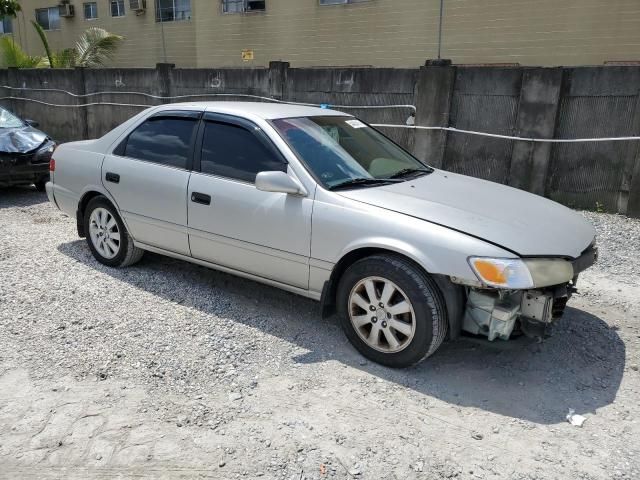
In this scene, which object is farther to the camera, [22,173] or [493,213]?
[22,173]

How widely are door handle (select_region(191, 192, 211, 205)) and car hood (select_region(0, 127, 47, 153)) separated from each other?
5051 millimetres

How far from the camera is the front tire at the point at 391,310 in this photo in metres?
3.41

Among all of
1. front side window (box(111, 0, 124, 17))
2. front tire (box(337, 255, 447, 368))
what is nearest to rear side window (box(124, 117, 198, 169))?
front tire (box(337, 255, 447, 368))

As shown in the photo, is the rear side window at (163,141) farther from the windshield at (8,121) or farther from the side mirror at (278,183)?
the windshield at (8,121)

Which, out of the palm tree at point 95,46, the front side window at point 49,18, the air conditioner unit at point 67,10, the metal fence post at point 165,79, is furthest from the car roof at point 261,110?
the front side window at point 49,18

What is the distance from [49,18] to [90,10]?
9.46 feet

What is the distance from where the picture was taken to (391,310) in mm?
3545

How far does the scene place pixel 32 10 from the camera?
2319 centimetres

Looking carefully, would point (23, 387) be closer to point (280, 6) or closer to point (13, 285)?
point (13, 285)

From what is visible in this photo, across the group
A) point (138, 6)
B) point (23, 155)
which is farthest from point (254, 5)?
point (23, 155)

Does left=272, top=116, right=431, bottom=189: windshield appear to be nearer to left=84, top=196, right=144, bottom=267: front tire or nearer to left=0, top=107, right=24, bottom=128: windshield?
left=84, top=196, right=144, bottom=267: front tire

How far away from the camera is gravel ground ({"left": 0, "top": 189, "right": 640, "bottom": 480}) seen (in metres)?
2.83

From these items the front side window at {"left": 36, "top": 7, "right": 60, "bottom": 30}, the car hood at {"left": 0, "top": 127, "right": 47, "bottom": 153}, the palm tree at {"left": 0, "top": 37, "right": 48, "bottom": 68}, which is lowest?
the car hood at {"left": 0, "top": 127, "right": 47, "bottom": 153}

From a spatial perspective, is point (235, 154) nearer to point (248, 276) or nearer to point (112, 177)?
point (248, 276)
